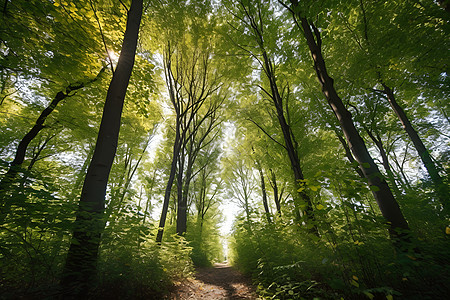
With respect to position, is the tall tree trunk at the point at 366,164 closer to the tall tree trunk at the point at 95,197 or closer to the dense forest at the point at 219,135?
the dense forest at the point at 219,135

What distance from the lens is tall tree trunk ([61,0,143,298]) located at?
2.13 m

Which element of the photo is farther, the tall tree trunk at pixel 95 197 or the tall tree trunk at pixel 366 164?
the tall tree trunk at pixel 366 164

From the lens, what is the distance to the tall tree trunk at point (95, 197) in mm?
2127

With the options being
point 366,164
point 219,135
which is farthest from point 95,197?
point 219,135

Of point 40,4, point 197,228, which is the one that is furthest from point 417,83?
point 197,228

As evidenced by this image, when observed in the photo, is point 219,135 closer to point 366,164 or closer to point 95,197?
point 95,197

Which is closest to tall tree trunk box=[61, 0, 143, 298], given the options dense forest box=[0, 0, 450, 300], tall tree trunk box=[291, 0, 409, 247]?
dense forest box=[0, 0, 450, 300]

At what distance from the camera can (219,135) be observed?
37.7 feet

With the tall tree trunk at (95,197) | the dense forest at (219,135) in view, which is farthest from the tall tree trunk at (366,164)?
the tall tree trunk at (95,197)

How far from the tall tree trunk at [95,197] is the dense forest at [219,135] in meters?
0.02

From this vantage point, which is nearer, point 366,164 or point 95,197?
point 366,164

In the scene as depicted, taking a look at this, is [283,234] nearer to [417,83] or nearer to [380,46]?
[380,46]

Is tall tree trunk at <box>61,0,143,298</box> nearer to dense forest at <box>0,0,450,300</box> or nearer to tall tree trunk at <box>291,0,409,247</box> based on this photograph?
dense forest at <box>0,0,450,300</box>

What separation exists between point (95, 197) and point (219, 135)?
9.24m
